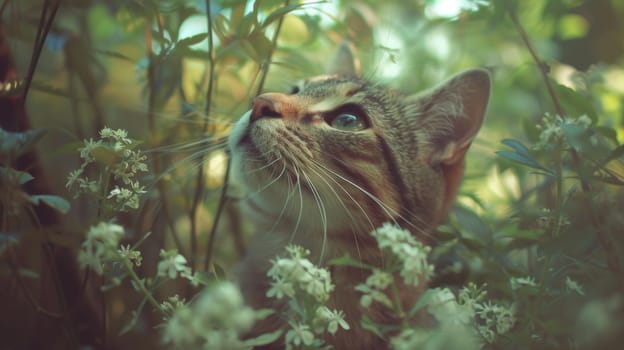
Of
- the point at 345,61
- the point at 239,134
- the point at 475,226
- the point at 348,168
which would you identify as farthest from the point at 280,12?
the point at 345,61

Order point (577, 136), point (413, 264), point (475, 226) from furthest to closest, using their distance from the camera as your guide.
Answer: point (475, 226), point (577, 136), point (413, 264)

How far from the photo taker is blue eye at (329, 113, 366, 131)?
1.58 m

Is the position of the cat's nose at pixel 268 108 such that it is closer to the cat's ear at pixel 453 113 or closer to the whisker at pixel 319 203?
the whisker at pixel 319 203

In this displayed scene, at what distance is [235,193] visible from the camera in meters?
1.87

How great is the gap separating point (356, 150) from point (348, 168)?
2.5 inches

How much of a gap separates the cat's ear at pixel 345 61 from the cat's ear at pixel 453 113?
44 cm

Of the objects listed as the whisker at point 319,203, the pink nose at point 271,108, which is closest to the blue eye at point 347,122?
the pink nose at point 271,108

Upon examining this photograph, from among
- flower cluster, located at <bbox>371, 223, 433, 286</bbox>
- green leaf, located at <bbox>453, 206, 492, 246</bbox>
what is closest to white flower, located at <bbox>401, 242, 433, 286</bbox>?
flower cluster, located at <bbox>371, 223, 433, 286</bbox>

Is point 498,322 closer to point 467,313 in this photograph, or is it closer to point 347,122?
point 467,313

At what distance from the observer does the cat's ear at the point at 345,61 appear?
2150mm

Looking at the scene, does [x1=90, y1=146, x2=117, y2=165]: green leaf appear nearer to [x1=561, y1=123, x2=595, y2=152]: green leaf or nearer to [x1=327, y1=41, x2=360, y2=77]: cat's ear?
[x1=561, y1=123, x2=595, y2=152]: green leaf

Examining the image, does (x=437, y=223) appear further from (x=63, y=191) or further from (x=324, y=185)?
(x=63, y=191)

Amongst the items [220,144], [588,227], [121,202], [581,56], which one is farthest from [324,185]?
[581,56]

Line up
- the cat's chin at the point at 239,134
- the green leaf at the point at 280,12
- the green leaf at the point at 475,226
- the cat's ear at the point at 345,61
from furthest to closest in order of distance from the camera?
the cat's ear at the point at 345,61 < the cat's chin at the point at 239,134 < the green leaf at the point at 475,226 < the green leaf at the point at 280,12
